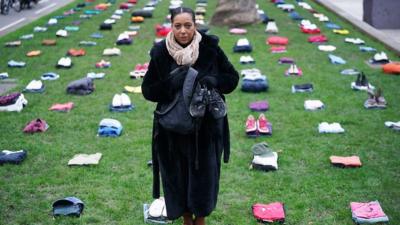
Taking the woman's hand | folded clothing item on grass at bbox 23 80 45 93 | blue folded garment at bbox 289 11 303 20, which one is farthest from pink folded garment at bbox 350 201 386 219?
Result: blue folded garment at bbox 289 11 303 20

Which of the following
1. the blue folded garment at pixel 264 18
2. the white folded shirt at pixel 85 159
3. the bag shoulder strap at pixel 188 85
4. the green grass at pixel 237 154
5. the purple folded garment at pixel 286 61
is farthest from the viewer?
the blue folded garment at pixel 264 18

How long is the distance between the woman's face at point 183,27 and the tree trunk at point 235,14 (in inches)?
403

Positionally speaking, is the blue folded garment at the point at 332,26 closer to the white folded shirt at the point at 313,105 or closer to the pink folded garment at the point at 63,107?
the white folded shirt at the point at 313,105

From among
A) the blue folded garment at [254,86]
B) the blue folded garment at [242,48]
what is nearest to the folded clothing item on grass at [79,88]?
the blue folded garment at [254,86]

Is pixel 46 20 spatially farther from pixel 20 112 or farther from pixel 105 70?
pixel 20 112

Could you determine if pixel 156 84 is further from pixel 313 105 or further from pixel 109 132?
pixel 313 105

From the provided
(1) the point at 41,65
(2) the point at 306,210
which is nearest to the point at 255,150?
(2) the point at 306,210

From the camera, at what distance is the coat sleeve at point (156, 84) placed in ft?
11.1

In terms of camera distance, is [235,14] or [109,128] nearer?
[109,128]

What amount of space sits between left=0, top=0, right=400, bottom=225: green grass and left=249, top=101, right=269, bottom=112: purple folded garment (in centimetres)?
9

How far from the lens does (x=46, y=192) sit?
516 centimetres

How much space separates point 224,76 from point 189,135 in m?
0.44

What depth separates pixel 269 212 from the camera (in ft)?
15.2

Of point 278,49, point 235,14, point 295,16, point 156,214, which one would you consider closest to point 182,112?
point 156,214
